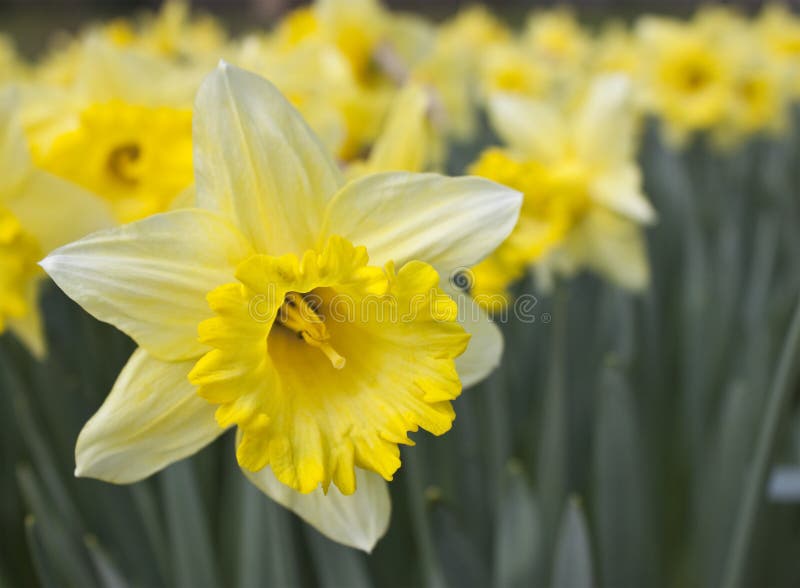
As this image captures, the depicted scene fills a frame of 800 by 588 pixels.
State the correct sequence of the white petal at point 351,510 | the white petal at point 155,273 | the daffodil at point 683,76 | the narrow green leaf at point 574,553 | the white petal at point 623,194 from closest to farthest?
the white petal at point 155,273
the white petal at point 351,510
the narrow green leaf at point 574,553
the white petal at point 623,194
the daffodil at point 683,76

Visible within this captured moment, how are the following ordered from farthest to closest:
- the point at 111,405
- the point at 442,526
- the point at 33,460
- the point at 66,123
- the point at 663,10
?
the point at 663,10 → the point at 33,460 → the point at 66,123 → the point at 442,526 → the point at 111,405

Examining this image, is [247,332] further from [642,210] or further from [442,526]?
Result: [642,210]

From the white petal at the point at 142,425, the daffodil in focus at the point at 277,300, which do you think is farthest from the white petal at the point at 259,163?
the white petal at the point at 142,425

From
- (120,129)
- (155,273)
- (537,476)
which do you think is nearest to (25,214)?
(120,129)

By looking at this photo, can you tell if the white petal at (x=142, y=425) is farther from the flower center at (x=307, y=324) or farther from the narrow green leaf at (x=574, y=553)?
the narrow green leaf at (x=574, y=553)

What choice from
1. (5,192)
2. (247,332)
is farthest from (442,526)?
(5,192)

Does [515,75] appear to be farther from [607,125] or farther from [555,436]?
[555,436]

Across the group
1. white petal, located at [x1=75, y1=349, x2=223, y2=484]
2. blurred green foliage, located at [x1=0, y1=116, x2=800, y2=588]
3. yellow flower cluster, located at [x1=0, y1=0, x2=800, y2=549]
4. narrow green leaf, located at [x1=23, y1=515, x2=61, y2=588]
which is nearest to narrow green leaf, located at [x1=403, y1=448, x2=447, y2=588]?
blurred green foliage, located at [x1=0, y1=116, x2=800, y2=588]
